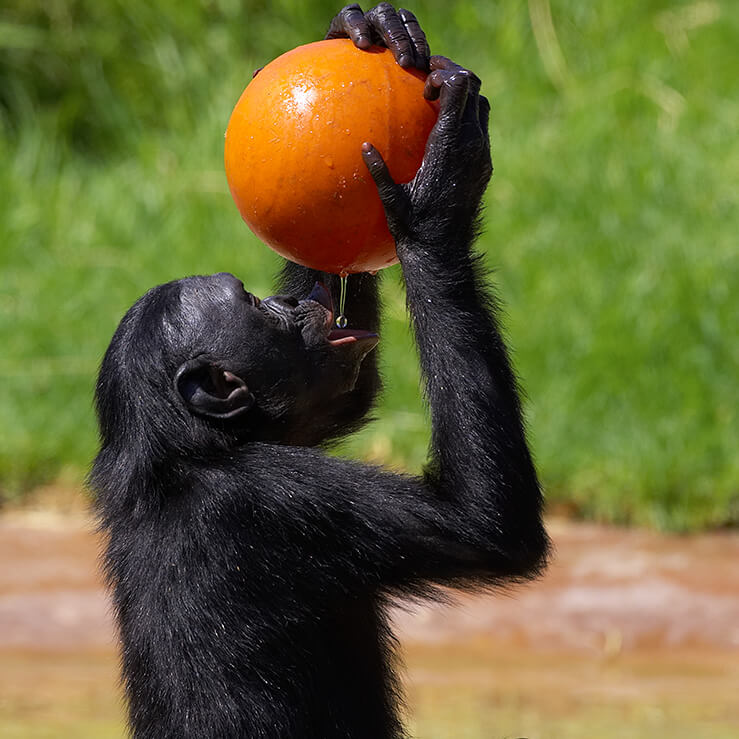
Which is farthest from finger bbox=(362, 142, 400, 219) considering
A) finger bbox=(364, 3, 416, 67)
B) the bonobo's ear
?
the bonobo's ear

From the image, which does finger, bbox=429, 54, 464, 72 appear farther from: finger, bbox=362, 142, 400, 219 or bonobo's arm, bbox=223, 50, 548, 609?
finger, bbox=362, 142, 400, 219

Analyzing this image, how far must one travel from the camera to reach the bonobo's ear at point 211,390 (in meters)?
4.09

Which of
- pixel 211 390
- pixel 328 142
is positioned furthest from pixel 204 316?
pixel 328 142

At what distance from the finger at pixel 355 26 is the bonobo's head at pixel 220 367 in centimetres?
82

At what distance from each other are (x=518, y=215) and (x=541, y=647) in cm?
382

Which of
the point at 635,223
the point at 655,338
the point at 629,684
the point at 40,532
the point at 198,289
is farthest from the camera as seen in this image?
the point at 635,223

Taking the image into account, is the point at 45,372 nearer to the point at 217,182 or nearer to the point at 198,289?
the point at 217,182

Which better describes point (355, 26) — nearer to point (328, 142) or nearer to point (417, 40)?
point (417, 40)

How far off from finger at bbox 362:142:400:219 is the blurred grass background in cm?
268

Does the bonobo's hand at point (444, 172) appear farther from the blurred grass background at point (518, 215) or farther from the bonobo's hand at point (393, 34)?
the blurred grass background at point (518, 215)

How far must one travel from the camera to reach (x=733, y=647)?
6.77 meters

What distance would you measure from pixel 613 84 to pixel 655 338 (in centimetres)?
293

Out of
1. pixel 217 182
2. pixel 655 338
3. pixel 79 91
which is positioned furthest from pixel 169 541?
pixel 79 91

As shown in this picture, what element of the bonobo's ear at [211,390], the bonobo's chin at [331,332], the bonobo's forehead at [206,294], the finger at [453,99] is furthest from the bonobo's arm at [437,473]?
the bonobo's forehead at [206,294]
